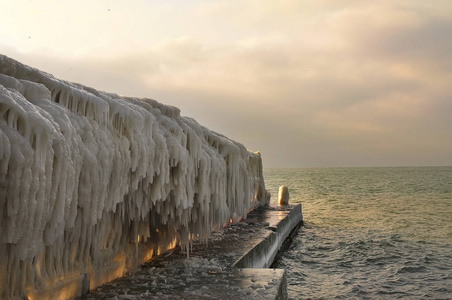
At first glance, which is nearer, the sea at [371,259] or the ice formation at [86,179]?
the ice formation at [86,179]

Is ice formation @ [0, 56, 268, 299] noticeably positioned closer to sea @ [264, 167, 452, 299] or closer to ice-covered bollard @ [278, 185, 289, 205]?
sea @ [264, 167, 452, 299]

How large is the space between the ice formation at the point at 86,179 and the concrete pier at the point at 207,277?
506 mm

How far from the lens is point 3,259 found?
4.31m

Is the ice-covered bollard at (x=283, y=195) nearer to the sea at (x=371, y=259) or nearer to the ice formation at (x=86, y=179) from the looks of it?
the sea at (x=371, y=259)

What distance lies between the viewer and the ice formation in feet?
12.9

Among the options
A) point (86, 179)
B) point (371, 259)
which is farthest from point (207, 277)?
point (371, 259)

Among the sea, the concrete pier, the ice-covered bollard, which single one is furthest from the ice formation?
the ice-covered bollard

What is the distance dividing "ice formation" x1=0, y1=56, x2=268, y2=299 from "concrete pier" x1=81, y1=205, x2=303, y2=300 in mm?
506

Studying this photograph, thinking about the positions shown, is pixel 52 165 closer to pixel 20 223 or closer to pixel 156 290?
pixel 20 223

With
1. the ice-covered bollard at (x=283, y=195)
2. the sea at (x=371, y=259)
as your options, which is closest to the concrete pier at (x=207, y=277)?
the sea at (x=371, y=259)

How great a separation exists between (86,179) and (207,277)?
3.64 metres

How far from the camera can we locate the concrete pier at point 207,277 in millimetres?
6535

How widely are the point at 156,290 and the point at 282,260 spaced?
36.6 feet

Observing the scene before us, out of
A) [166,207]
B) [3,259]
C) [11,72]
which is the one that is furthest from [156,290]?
[11,72]
